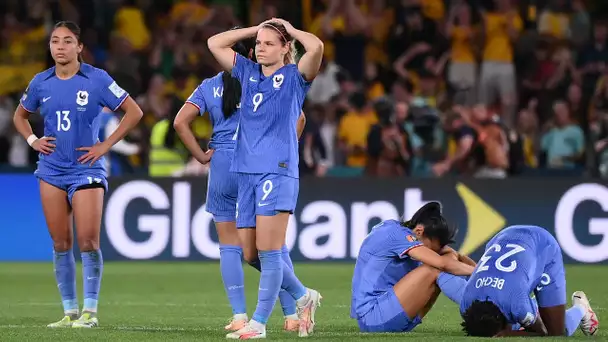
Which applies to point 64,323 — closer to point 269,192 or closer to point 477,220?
point 269,192

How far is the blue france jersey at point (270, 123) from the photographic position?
9.10m

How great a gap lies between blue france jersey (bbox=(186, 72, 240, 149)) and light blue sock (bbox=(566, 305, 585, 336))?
263 cm

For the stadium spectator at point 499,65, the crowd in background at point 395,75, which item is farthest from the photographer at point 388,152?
the stadium spectator at point 499,65

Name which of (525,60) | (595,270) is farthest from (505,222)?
(525,60)

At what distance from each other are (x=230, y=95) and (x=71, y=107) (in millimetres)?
1213

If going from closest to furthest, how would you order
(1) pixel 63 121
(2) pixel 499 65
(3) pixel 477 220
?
(1) pixel 63 121 → (3) pixel 477 220 → (2) pixel 499 65

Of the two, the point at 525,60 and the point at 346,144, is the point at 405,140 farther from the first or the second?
the point at 525,60

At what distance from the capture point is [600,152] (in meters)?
18.5

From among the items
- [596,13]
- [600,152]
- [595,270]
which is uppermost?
[596,13]

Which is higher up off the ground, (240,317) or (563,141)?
(563,141)

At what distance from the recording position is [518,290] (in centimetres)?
905

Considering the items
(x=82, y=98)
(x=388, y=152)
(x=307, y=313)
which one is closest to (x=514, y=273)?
(x=307, y=313)

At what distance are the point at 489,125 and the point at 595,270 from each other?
2.81 meters

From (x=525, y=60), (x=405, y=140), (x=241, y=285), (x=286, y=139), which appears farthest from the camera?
(x=525, y=60)
